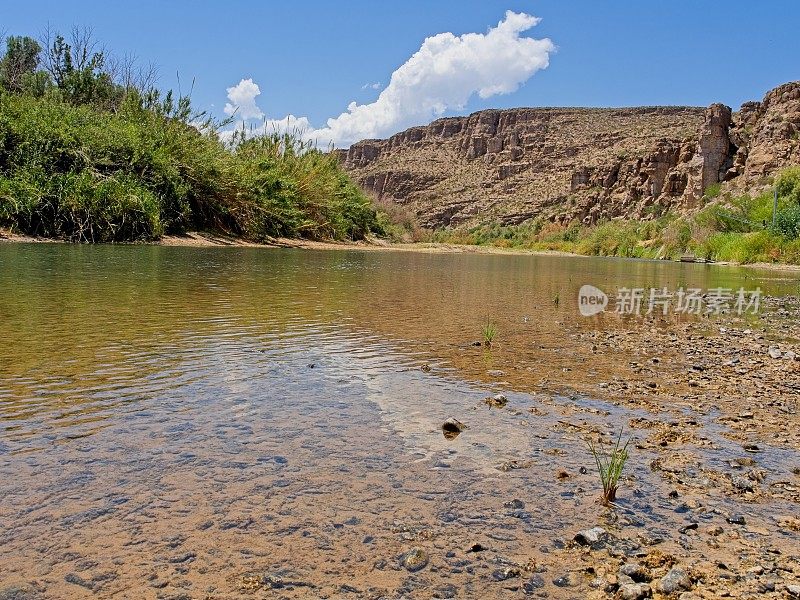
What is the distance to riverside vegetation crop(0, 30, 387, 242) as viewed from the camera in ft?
85.7

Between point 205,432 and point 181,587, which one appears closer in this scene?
point 181,587

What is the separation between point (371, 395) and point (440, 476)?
1.54 metres

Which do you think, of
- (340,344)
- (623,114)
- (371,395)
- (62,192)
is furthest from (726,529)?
(623,114)

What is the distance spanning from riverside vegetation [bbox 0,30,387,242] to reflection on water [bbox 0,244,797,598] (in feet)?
68.9

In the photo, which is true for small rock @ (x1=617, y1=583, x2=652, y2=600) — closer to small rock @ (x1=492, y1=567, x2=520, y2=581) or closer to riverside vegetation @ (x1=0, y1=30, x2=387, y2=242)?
small rock @ (x1=492, y1=567, x2=520, y2=581)

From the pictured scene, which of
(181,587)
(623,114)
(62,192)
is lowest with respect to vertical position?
(181,587)

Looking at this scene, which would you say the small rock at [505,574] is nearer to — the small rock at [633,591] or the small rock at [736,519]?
the small rock at [633,591]

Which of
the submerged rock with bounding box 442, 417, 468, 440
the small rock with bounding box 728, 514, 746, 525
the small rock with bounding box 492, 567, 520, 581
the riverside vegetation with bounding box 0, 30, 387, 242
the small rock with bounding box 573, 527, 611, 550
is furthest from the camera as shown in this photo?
the riverside vegetation with bounding box 0, 30, 387, 242

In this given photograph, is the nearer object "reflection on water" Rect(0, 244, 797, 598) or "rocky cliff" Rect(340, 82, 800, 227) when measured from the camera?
"reflection on water" Rect(0, 244, 797, 598)

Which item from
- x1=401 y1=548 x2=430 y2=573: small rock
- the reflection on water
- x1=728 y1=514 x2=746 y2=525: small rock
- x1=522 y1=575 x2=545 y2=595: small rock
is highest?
the reflection on water

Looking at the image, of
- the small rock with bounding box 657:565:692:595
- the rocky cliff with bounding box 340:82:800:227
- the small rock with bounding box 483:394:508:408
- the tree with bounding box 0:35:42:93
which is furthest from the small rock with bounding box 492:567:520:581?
the rocky cliff with bounding box 340:82:800:227

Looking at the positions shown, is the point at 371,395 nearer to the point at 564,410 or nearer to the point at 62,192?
the point at 564,410

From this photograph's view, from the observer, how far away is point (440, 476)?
311 centimetres

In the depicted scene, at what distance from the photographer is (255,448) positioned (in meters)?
3.33
